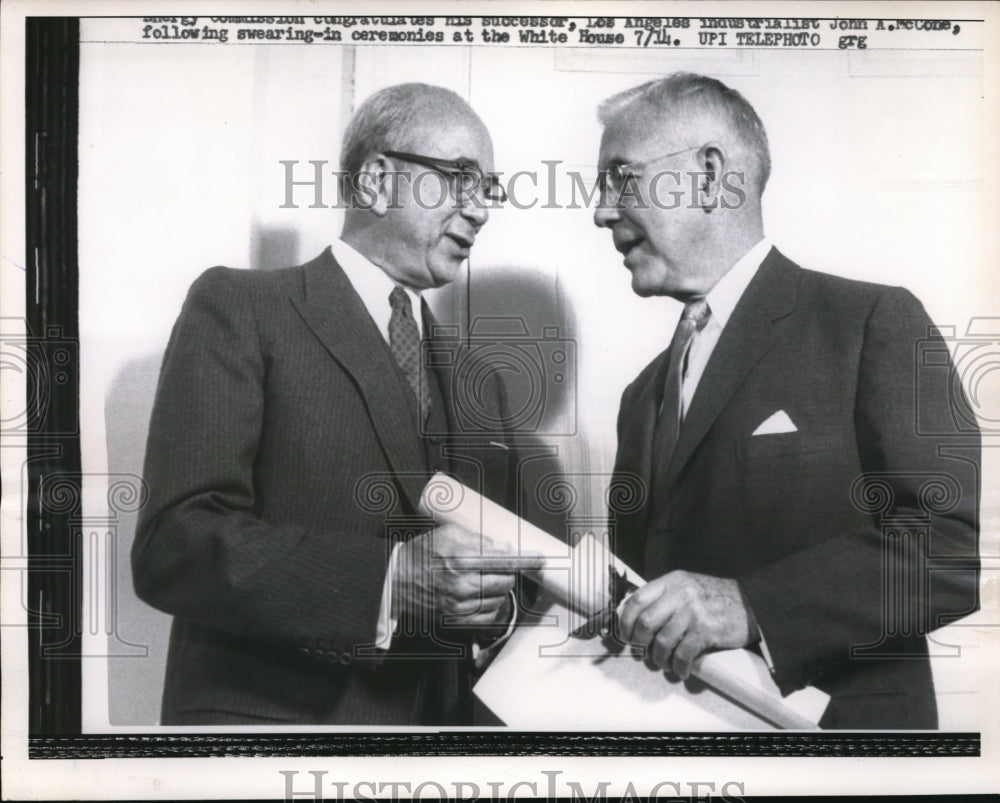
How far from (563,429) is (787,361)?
52 cm

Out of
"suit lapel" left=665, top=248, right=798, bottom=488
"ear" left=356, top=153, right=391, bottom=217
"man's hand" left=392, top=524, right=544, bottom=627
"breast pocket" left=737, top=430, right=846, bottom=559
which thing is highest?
"ear" left=356, top=153, right=391, bottom=217

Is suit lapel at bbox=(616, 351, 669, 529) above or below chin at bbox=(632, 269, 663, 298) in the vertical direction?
below

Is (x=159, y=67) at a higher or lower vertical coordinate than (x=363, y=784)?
higher

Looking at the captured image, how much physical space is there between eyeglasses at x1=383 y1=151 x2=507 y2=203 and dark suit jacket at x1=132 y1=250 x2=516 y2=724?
0.31m

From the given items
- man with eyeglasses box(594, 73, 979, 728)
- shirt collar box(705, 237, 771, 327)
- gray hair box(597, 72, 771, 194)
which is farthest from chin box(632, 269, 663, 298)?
gray hair box(597, 72, 771, 194)

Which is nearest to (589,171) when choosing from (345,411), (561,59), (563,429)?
(561,59)

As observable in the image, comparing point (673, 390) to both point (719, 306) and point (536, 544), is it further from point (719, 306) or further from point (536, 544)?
point (536, 544)

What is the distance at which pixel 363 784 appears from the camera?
2.45 metres

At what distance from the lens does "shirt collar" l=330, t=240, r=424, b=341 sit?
241 centimetres

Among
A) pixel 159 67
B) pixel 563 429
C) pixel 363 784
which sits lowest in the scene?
pixel 363 784

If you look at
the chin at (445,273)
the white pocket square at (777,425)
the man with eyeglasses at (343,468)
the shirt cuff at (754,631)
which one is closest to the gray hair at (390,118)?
the man with eyeglasses at (343,468)

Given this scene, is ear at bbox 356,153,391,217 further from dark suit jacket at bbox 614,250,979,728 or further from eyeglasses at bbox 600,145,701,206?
dark suit jacket at bbox 614,250,979,728

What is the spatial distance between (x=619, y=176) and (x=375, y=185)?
551 mm

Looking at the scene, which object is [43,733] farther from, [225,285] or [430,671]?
[225,285]
